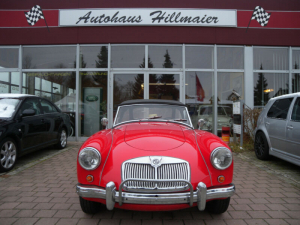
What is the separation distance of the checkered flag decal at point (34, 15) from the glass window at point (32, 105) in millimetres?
4871

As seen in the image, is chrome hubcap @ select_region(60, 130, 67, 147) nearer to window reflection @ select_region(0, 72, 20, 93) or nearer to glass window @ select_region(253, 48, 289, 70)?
window reflection @ select_region(0, 72, 20, 93)

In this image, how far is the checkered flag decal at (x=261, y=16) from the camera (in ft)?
28.3

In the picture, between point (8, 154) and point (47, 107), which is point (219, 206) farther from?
point (47, 107)

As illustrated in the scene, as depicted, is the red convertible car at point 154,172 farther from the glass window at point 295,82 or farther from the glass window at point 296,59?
the glass window at point 296,59

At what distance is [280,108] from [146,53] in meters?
5.64

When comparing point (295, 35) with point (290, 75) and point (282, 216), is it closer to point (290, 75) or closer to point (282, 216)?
point (290, 75)

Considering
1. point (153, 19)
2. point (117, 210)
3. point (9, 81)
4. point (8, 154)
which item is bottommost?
point (117, 210)

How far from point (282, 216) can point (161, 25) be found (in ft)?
26.2

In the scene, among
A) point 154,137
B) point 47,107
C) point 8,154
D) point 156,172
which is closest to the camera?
point 156,172

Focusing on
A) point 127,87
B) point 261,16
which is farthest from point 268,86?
point 127,87

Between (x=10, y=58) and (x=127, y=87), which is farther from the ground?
(x=10, y=58)

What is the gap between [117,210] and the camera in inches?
108

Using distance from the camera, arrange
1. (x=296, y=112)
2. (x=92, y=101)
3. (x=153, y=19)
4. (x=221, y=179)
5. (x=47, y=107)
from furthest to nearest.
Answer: (x=92, y=101)
(x=153, y=19)
(x=47, y=107)
(x=296, y=112)
(x=221, y=179)

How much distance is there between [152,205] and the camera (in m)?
2.06
